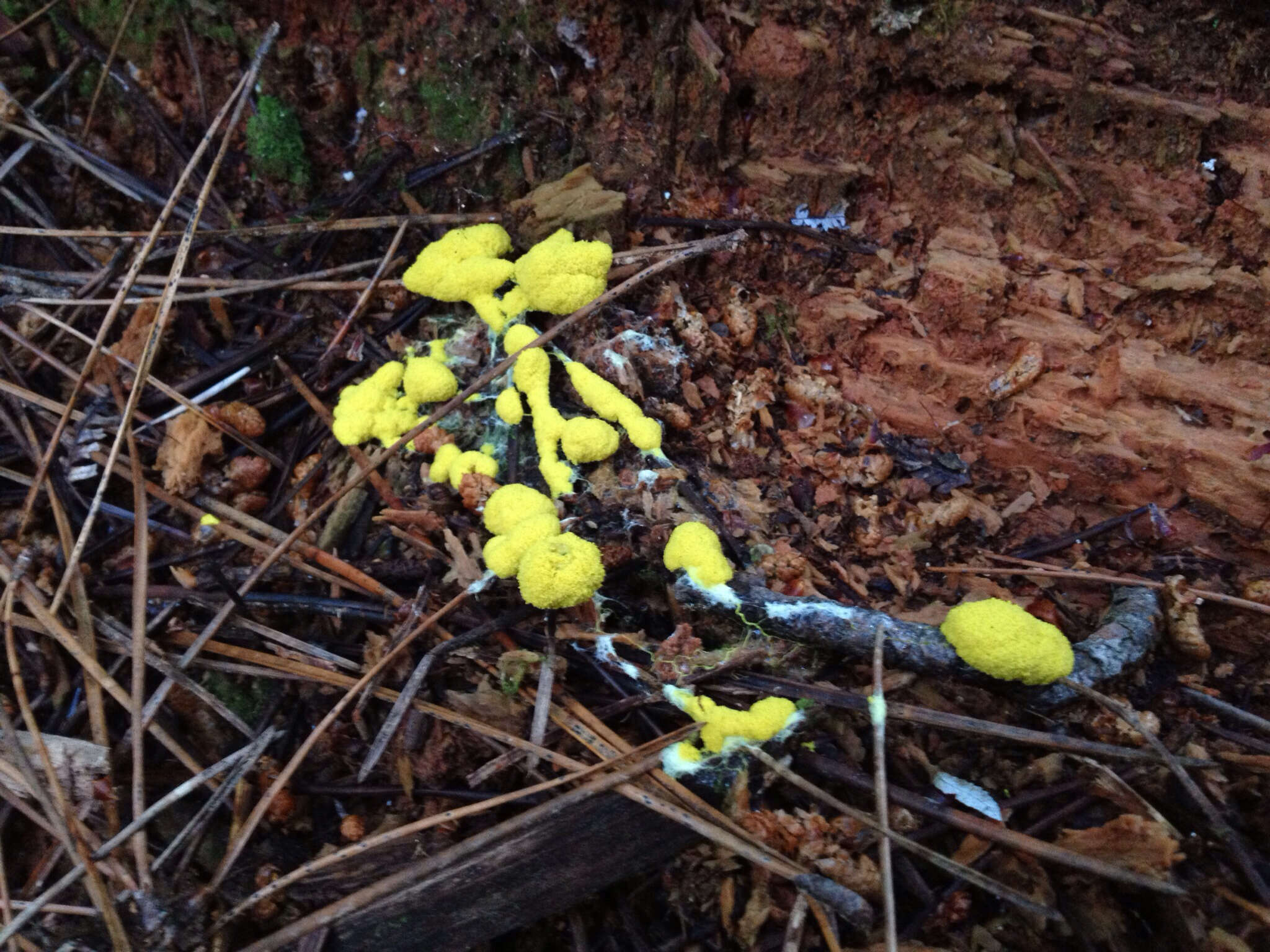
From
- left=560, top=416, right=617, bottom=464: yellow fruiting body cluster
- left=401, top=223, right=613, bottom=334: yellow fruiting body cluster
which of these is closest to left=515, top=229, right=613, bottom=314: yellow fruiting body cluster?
left=401, top=223, right=613, bottom=334: yellow fruiting body cluster

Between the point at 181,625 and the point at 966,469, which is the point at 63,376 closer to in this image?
the point at 181,625

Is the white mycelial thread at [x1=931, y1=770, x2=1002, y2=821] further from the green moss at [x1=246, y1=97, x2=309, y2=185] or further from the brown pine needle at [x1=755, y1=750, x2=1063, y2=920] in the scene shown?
the green moss at [x1=246, y1=97, x2=309, y2=185]

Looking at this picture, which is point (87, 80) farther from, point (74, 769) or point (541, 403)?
point (74, 769)

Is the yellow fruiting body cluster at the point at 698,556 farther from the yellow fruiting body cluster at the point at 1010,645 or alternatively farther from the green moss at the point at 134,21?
the green moss at the point at 134,21

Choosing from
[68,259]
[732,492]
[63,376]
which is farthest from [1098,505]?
[68,259]

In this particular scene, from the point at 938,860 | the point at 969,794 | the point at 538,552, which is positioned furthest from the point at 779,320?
the point at 938,860

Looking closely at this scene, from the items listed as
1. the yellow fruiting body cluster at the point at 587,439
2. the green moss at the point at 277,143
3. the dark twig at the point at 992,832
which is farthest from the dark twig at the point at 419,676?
the green moss at the point at 277,143
